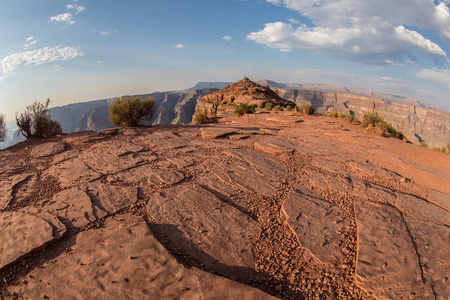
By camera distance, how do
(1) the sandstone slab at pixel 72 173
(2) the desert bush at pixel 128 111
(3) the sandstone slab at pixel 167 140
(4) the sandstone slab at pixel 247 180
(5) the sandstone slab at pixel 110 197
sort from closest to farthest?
(5) the sandstone slab at pixel 110 197 < (4) the sandstone slab at pixel 247 180 < (1) the sandstone slab at pixel 72 173 < (3) the sandstone slab at pixel 167 140 < (2) the desert bush at pixel 128 111

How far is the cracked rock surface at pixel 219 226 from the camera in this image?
1818mm

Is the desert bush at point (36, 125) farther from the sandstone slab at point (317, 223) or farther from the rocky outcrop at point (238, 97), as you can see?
the rocky outcrop at point (238, 97)

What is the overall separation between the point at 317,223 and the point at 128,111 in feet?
23.1

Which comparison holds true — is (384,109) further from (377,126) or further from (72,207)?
(72,207)

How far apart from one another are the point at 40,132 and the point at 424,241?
863 centimetres

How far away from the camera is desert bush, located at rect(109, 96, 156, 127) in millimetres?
7697

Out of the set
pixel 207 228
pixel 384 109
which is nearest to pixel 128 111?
pixel 207 228

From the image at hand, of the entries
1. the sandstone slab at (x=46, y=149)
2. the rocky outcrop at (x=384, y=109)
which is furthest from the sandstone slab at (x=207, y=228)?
the rocky outcrop at (x=384, y=109)

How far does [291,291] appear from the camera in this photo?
5.97 ft

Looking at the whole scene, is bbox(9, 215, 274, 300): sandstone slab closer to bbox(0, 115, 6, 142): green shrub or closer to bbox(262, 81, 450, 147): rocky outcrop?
bbox(0, 115, 6, 142): green shrub

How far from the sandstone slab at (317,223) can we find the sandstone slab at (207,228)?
0.55m

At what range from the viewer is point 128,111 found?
25.2 ft

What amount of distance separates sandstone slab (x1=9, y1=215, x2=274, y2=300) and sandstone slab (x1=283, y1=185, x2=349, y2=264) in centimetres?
91

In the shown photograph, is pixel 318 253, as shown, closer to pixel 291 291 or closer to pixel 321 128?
pixel 291 291
